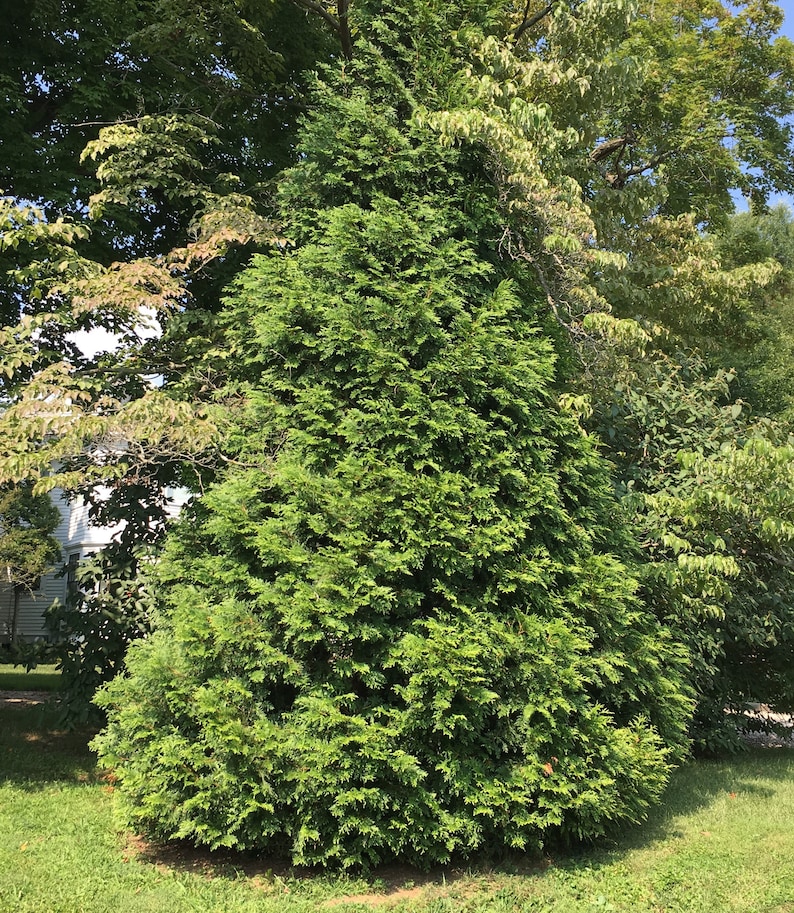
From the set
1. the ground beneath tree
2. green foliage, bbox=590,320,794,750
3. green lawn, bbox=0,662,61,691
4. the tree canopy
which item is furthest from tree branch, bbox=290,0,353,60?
green lawn, bbox=0,662,61,691

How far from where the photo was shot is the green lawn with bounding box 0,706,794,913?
4.14 m

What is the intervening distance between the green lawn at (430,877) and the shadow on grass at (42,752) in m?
1.09

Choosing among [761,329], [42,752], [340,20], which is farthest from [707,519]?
[761,329]

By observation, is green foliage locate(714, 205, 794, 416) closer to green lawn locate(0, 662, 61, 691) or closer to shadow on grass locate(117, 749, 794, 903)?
shadow on grass locate(117, 749, 794, 903)

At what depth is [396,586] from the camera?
4863 mm

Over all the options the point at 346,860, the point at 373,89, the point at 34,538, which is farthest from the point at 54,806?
the point at 34,538

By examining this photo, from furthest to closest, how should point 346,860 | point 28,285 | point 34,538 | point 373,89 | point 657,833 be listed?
1. point 34,538
2. point 28,285
3. point 373,89
4. point 657,833
5. point 346,860

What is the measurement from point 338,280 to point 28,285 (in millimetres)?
4100

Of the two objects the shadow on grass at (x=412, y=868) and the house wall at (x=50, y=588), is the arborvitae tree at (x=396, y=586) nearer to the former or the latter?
the shadow on grass at (x=412, y=868)

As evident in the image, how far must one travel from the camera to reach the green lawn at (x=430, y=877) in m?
4.14

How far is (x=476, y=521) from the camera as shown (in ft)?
16.4

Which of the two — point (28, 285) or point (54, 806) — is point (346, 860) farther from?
point (28, 285)

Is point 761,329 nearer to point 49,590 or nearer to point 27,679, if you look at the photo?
point 27,679

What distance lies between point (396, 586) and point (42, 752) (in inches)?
228
